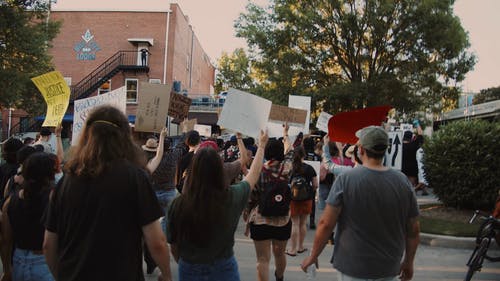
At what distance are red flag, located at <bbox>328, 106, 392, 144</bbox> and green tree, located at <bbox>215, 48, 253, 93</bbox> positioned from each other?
44.6 metres

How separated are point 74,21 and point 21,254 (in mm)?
35121

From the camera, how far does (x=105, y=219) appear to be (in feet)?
7.84

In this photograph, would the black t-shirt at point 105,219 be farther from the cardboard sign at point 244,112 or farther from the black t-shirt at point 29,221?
the cardboard sign at point 244,112

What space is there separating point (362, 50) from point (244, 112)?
19.6 meters

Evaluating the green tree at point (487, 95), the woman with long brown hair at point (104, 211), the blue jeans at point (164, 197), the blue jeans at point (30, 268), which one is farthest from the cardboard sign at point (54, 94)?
the green tree at point (487, 95)

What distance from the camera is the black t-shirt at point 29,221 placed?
329 cm

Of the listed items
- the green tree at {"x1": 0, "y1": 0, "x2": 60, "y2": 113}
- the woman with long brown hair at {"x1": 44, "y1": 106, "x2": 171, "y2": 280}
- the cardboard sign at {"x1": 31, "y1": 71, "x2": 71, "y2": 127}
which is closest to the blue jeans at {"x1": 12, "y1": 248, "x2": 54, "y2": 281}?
the woman with long brown hair at {"x1": 44, "y1": 106, "x2": 171, "y2": 280}

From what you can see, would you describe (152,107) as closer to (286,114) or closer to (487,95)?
(286,114)

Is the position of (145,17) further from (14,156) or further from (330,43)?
(14,156)

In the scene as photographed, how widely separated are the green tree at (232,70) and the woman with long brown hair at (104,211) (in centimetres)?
4772

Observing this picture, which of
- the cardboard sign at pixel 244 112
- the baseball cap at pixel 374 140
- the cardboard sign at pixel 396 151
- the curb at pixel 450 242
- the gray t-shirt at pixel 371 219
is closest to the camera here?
the gray t-shirt at pixel 371 219

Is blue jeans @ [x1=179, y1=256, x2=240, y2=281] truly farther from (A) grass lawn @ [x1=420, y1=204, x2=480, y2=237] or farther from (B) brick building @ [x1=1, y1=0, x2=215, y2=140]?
(B) brick building @ [x1=1, y1=0, x2=215, y2=140]

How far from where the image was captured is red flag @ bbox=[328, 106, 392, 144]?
18.0ft

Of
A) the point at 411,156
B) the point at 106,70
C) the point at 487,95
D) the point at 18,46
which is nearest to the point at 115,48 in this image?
the point at 106,70
